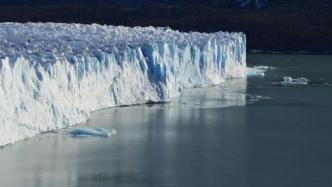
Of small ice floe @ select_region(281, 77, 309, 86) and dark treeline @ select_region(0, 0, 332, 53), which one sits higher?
dark treeline @ select_region(0, 0, 332, 53)

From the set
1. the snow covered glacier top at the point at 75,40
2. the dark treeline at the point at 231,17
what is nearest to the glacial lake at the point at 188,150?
the snow covered glacier top at the point at 75,40

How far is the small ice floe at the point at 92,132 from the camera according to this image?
1193 centimetres

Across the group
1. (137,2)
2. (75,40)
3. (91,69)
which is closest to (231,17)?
(137,2)

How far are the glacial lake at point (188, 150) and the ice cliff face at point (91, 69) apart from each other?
320mm

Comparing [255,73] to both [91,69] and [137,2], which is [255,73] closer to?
[91,69]

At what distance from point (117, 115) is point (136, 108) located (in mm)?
993

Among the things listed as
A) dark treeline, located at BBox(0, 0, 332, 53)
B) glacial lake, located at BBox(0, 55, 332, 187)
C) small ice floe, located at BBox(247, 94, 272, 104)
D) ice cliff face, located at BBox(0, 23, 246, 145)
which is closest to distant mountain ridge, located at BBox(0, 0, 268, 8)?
dark treeline, located at BBox(0, 0, 332, 53)

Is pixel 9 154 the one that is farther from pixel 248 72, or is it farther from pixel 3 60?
pixel 248 72

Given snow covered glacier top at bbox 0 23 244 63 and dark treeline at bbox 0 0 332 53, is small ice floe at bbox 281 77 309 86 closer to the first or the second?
snow covered glacier top at bbox 0 23 244 63

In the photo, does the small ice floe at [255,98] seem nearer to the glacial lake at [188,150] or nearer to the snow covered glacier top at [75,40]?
the glacial lake at [188,150]

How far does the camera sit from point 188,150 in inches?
448

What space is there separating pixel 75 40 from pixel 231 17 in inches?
1091

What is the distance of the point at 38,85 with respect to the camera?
38.1 feet

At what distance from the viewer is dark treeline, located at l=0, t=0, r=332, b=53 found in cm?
4091
